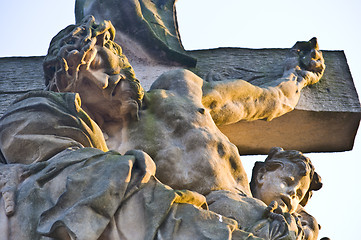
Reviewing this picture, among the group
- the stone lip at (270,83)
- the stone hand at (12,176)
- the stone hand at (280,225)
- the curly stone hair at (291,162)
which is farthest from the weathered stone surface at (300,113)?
the stone hand at (12,176)

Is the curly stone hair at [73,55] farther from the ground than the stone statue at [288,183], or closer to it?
farther from the ground

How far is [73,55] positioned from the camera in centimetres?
431

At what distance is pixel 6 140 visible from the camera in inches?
146

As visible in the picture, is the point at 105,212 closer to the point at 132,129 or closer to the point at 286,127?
the point at 132,129

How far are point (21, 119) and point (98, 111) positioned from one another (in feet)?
2.51

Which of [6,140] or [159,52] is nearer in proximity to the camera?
[6,140]

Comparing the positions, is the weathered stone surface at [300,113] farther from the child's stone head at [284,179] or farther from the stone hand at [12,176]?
the stone hand at [12,176]

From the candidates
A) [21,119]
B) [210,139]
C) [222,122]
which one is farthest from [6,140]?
[222,122]

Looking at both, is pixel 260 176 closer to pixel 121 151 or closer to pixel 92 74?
pixel 121 151

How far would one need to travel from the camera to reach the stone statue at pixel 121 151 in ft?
10.5

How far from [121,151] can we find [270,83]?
1.46 m

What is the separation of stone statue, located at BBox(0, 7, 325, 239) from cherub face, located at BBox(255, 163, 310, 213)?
70mm

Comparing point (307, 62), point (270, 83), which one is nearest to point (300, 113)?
point (270, 83)

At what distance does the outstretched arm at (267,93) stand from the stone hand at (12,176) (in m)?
1.61
